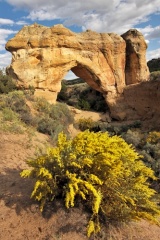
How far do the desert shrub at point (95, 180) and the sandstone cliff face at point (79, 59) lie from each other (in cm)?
1239

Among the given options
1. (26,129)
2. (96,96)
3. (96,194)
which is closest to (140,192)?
(96,194)

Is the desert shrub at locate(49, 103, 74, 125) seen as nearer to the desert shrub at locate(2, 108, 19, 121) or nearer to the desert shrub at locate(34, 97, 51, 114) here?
the desert shrub at locate(34, 97, 51, 114)

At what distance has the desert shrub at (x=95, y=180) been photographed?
14.7ft

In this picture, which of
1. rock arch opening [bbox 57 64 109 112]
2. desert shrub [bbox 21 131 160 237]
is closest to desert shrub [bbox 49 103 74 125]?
rock arch opening [bbox 57 64 109 112]

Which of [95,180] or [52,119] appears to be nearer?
[95,180]

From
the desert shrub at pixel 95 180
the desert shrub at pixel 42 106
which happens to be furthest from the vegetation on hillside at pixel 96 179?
the desert shrub at pixel 42 106

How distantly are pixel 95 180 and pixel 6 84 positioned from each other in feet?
41.5

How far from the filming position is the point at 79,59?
18.2 metres

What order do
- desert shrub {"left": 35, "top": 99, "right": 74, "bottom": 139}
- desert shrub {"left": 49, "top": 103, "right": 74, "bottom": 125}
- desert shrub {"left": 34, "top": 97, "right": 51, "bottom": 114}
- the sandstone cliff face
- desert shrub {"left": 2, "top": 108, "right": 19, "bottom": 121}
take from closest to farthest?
desert shrub {"left": 2, "top": 108, "right": 19, "bottom": 121} → desert shrub {"left": 35, "top": 99, "right": 74, "bottom": 139} → desert shrub {"left": 34, "top": 97, "right": 51, "bottom": 114} → desert shrub {"left": 49, "top": 103, "right": 74, "bottom": 125} → the sandstone cliff face

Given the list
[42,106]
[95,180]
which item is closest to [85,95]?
[42,106]

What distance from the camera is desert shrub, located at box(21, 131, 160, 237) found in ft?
14.7

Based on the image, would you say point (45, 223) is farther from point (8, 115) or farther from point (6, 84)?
point (6, 84)

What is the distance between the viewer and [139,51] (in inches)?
810

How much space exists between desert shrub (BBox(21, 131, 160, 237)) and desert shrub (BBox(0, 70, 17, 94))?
11.5 metres
